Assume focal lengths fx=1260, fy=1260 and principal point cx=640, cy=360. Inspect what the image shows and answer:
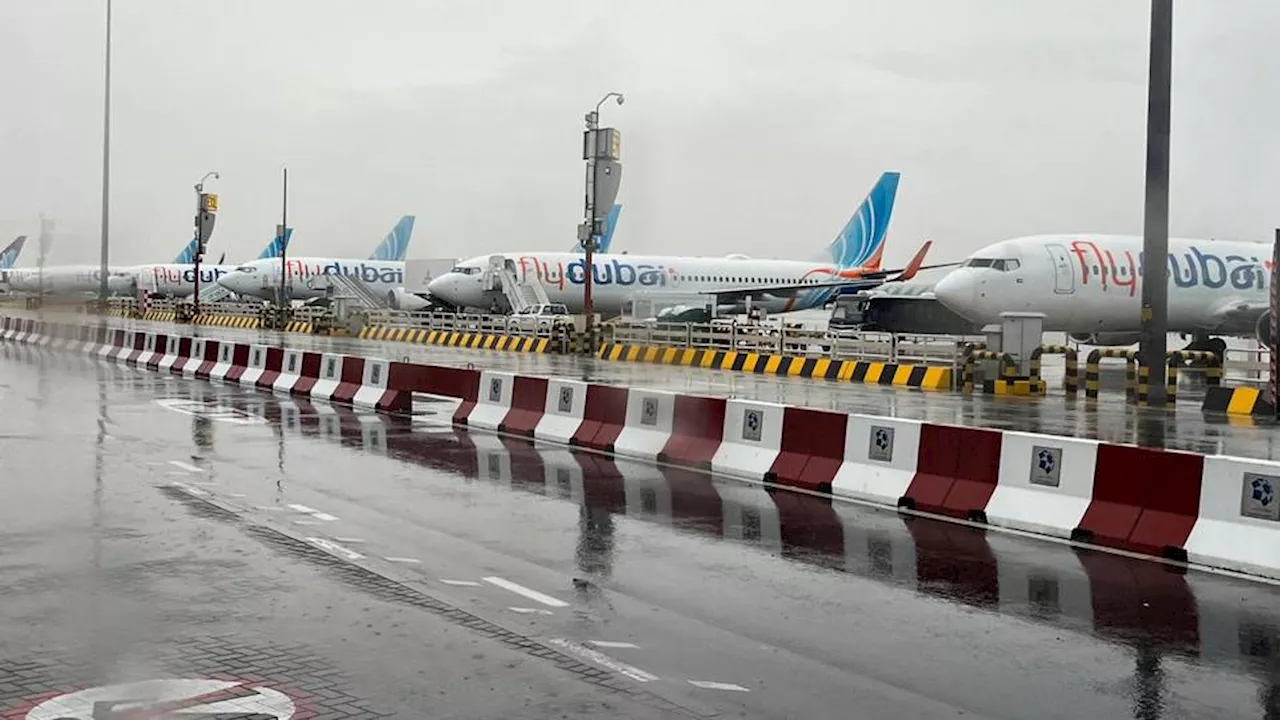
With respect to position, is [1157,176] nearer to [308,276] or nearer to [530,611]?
[530,611]

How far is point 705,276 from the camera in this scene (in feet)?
188

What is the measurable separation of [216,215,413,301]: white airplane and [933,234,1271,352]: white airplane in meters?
46.1

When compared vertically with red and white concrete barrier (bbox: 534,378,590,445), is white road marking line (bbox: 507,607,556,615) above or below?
below

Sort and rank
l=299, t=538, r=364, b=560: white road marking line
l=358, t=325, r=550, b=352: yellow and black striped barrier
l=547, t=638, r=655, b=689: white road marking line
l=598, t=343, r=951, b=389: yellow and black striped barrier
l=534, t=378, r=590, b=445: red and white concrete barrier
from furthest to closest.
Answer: l=358, t=325, r=550, b=352: yellow and black striped barrier → l=598, t=343, r=951, b=389: yellow and black striped barrier → l=534, t=378, r=590, b=445: red and white concrete barrier → l=299, t=538, r=364, b=560: white road marking line → l=547, t=638, r=655, b=689: white road marking line

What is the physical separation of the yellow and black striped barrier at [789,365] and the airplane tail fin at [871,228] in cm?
2631

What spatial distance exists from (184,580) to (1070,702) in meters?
5.10

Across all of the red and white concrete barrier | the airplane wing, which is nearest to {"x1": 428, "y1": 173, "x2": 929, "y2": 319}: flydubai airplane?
the airplane wing

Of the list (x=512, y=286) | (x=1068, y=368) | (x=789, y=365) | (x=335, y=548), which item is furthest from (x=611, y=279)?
(x=335, y=548)

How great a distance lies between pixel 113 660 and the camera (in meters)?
5.88

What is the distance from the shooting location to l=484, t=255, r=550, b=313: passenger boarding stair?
167 feet

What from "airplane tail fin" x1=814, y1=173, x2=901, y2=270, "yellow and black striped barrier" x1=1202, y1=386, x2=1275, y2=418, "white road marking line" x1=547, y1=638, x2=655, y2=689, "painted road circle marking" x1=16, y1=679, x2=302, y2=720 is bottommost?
"painted road circle marking" x1=16, y1=679, x2=302, y2=720

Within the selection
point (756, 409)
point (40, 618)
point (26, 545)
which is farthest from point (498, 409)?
point (40, 618)

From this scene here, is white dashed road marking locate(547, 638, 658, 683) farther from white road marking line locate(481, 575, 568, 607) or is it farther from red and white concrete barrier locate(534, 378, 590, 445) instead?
red and white concrete barrier locate(534, 378, 590, 445)

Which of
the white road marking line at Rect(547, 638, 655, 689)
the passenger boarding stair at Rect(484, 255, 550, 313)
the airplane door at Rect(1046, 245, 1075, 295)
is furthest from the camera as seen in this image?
the passenger boarding stair at Rect(484, 255, 550, 313)
